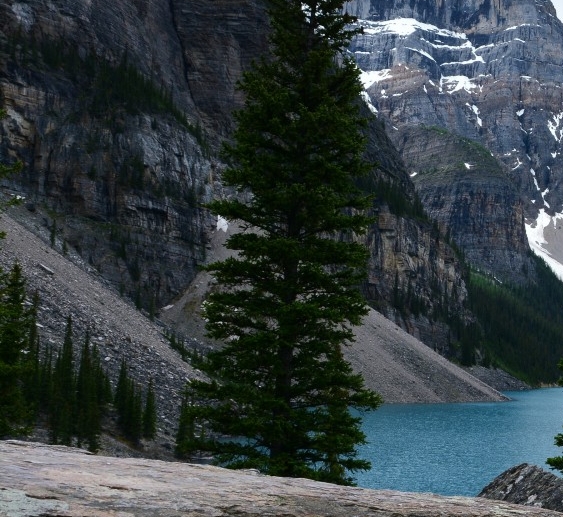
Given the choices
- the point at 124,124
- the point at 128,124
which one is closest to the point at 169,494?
the point at 124,124

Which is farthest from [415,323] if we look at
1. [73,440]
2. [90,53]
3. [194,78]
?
[73,440]

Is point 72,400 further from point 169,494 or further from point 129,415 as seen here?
point 169,494

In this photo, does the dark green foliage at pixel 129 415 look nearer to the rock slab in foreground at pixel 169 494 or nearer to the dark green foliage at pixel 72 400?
the dark green foliage at pixel 72 400

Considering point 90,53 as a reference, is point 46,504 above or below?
below

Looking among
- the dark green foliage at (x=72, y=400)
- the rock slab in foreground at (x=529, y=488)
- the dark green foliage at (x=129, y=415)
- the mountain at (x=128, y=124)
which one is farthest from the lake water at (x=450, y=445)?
the mountain at (x=128, y=124)

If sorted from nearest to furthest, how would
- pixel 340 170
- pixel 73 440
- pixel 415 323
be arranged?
pixel 340 170
pixel 73 440
pixel 415 323

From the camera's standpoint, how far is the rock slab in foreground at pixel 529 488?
396 inches

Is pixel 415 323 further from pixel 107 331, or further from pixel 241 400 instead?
pixel 241 400

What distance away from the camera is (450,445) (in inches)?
2552

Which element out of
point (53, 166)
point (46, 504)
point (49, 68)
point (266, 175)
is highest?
point (49, 68)

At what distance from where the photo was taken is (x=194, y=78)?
152125 mm

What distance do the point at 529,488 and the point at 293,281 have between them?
24.6ft

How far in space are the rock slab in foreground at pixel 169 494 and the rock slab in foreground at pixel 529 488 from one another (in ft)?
10.9

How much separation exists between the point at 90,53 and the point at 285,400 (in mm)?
128116
